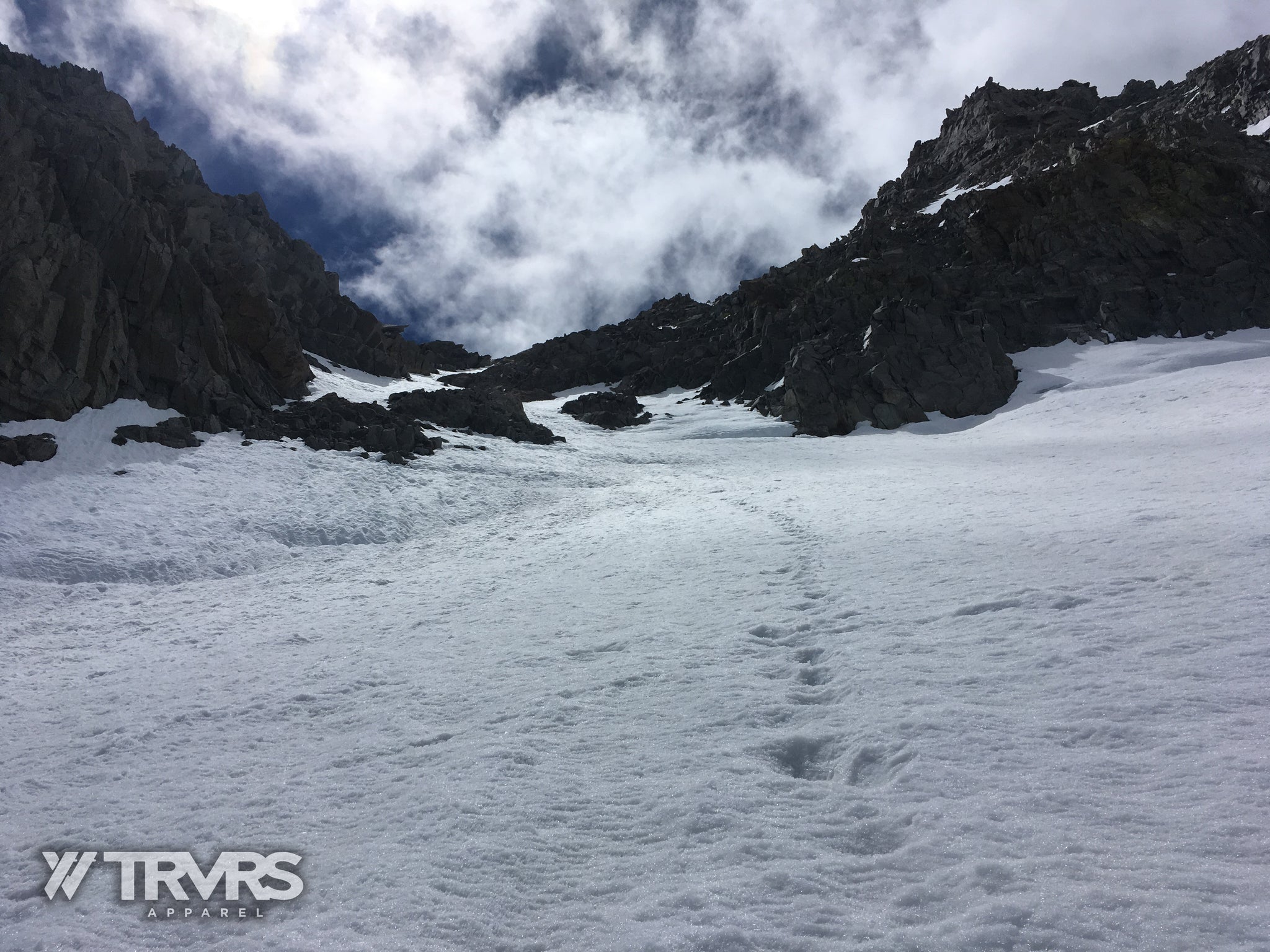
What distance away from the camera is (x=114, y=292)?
30203 millimetres

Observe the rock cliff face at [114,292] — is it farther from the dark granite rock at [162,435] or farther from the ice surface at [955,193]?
the ice surface at [955,193]

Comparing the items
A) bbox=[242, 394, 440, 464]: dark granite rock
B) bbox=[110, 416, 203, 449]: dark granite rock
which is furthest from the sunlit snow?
bbox=[110, 416, 203, 449]: dark granite rock

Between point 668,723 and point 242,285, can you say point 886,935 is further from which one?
point 242,285

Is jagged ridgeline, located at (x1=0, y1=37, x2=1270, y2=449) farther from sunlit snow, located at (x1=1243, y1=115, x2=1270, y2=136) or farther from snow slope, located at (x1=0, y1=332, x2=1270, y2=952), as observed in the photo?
snow slope, located at (x1=0, y1=332, x2=1270, y2=952)

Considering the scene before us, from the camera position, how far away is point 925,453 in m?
32.2

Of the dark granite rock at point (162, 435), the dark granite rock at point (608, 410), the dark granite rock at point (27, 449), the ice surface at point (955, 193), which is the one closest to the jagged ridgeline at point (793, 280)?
the ice surface at point (955, 193)

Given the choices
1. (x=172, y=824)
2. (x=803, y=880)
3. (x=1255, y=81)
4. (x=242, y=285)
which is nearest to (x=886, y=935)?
(x=803, y=880)

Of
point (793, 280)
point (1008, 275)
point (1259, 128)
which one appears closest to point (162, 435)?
point (793, 280)

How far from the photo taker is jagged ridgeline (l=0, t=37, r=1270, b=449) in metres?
29.2

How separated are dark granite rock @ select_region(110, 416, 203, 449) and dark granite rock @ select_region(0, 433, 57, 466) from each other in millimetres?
2424

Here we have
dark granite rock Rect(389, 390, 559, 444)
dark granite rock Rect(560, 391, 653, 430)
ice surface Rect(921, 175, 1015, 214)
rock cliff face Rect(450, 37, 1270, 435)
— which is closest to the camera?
dark granite rock Rect(389, 390, 559, 444)

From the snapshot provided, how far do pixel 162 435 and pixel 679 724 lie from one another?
88.5ft

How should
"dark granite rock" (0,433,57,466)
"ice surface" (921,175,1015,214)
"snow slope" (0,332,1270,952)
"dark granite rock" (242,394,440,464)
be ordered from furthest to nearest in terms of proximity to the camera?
"ice surface" (921,175,1015,214), "dark granite rock" (242,394,440,464), "dark granite rock" (0,433,57,466), "snow slope" (0,332,1270,952)

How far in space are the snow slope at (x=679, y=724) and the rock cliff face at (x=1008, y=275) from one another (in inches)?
1066
